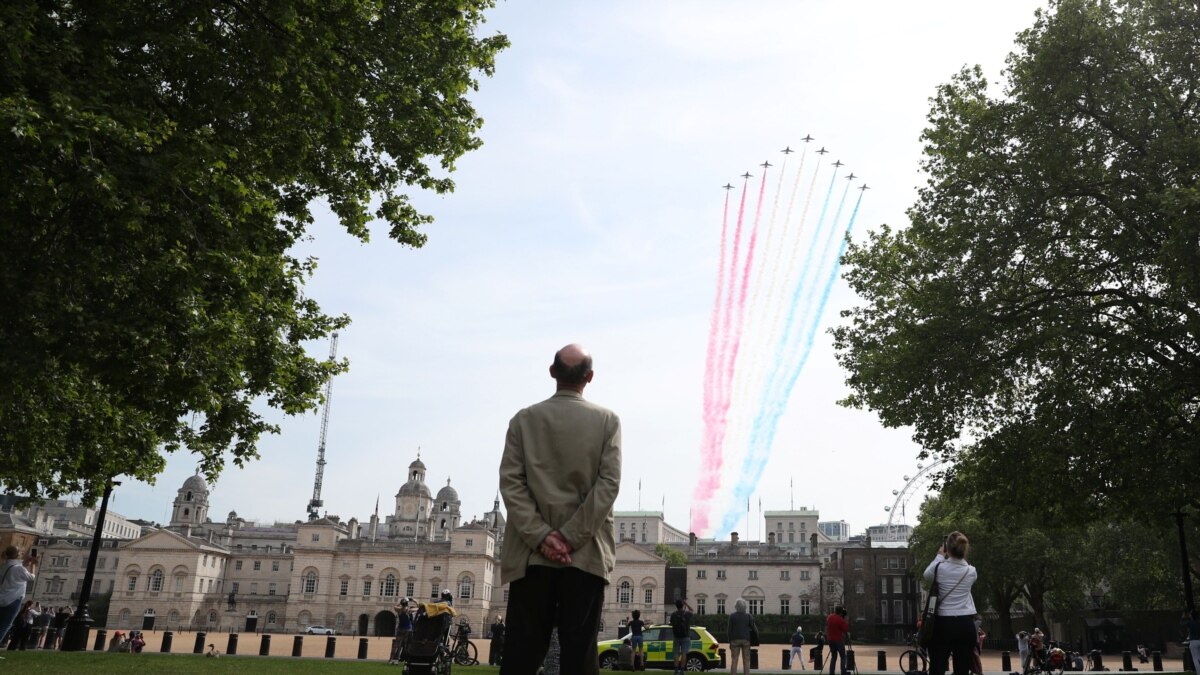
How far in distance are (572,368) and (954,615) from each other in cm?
630

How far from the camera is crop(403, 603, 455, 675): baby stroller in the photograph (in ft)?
41.7

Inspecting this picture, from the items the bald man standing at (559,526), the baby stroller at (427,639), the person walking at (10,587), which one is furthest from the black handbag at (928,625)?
the person walking at (10,587)

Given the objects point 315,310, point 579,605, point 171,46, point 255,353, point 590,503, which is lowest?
point 579,605

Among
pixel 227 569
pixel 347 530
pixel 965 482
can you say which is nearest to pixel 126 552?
pixel 227 569

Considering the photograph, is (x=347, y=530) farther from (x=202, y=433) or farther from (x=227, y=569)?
(x=202, y=433)

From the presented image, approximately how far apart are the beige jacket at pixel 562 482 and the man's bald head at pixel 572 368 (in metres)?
0.13

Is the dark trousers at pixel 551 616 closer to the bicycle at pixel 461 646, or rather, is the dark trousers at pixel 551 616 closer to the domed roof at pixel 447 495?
the bicycle at pixel 461 646

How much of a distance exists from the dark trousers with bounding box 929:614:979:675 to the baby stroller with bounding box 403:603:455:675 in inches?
269

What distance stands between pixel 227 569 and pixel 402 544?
2314 centimetres

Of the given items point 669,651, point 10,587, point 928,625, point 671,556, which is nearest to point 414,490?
point 671,556

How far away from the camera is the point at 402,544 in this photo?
98312 millimetres

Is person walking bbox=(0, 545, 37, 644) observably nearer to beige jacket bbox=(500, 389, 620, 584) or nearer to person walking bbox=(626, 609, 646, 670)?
beige jacket bbox=(500, 389, 620, 584)

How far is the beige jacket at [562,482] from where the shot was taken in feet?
14.9

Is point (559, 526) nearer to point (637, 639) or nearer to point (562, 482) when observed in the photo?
point (562, 482)
